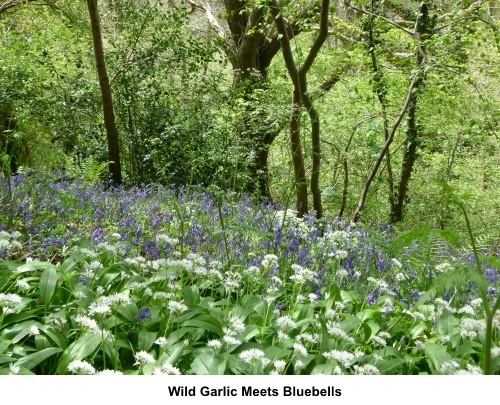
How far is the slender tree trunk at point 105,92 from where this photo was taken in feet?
23.0

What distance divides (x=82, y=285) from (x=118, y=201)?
104 inches

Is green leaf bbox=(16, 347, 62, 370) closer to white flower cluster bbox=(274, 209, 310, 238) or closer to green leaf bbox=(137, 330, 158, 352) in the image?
green leaf bbox=(137, 330, 158, 352)

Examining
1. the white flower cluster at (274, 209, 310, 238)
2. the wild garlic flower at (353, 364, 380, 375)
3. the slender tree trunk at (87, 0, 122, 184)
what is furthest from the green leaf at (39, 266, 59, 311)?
the slender tree trunk at (87, 0, 122, 184)

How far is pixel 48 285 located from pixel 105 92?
218 inches

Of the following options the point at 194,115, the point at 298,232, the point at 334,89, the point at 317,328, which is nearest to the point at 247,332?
the point at 317,328

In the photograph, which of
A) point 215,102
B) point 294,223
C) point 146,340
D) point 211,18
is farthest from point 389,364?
point 211,18

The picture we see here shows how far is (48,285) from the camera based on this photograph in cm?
218

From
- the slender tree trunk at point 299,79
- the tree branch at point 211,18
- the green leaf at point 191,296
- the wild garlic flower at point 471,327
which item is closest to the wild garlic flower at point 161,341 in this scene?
the green leaf at point 191,296

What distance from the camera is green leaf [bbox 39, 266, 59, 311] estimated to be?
214cm

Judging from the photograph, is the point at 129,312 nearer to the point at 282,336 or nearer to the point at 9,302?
the point at 9,302

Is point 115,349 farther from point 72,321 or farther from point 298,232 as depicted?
point 298,232

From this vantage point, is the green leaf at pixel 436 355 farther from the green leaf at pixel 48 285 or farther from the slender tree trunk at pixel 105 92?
the slender tree trunk at pixel 105 92

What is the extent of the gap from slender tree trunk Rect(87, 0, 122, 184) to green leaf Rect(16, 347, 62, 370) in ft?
17.3

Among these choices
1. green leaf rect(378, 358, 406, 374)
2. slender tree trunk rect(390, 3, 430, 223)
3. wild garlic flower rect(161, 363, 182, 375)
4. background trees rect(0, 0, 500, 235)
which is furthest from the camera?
background trees rect(0, 0, 500, 235)
